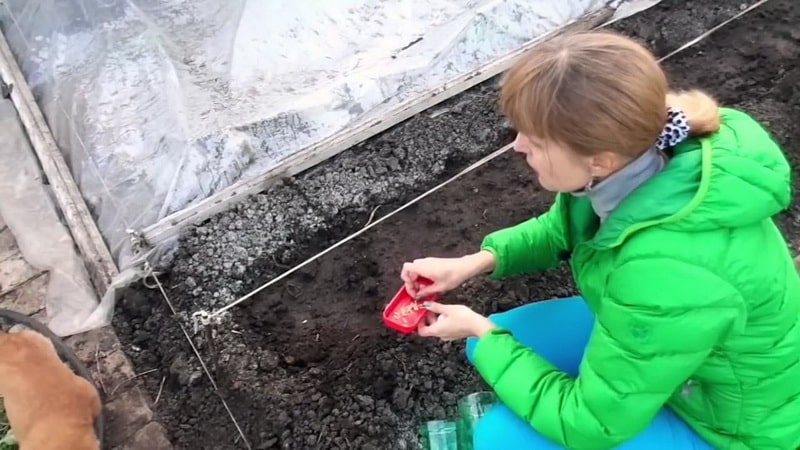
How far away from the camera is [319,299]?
8.75 ft

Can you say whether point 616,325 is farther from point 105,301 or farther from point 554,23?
point 554,23

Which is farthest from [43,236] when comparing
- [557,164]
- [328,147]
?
[557,164]

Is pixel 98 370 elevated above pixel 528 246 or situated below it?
below

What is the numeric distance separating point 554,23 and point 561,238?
161 centimetres

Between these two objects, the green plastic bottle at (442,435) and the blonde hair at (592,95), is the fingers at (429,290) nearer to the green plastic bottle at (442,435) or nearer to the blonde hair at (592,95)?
the green plastic bottle at (442,435)

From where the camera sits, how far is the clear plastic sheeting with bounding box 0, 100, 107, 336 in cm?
265

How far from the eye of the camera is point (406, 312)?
194 centimetres

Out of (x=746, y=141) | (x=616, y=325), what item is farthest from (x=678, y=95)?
(x=616, y=325)

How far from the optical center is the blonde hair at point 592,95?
1388 mm

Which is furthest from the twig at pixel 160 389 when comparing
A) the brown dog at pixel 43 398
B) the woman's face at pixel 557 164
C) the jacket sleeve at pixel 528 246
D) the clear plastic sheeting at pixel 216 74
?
the woman's face at pixel 557 164

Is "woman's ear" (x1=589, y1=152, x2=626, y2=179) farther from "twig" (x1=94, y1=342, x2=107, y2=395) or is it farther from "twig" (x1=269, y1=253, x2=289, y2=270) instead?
"twig" (x1=94, y1=342, x2=107, y2=395)

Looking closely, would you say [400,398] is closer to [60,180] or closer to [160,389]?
[160,389]

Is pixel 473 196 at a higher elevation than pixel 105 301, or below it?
below

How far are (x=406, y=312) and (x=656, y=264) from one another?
0.70 m
